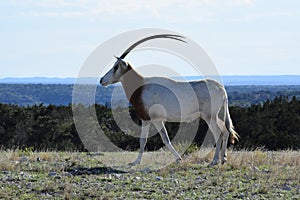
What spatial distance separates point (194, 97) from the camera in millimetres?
15672

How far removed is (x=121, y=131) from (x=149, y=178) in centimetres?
1778

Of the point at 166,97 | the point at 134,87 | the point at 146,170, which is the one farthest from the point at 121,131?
the point at 146,170

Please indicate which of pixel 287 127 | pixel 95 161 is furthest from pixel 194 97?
pixel 287 127

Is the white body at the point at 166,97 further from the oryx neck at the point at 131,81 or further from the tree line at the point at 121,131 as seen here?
the tree line at the point at 121,131

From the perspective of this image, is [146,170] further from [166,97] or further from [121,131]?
[121,131]

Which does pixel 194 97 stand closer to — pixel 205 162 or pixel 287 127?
pixel 205 162

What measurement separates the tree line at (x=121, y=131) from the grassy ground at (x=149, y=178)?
13.2 metres

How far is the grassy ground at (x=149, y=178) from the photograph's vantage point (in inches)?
439

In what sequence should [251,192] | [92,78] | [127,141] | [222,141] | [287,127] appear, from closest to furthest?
[251,192], [222,141], [92,78], [127,141], [287,127]

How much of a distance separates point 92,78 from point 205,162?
5767mm

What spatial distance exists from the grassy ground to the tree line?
13.2 metres

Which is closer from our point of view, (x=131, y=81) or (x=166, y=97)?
(x=166, y=97)

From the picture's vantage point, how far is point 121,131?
3062 centimetres

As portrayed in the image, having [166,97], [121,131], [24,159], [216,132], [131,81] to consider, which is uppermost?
[131,81]
